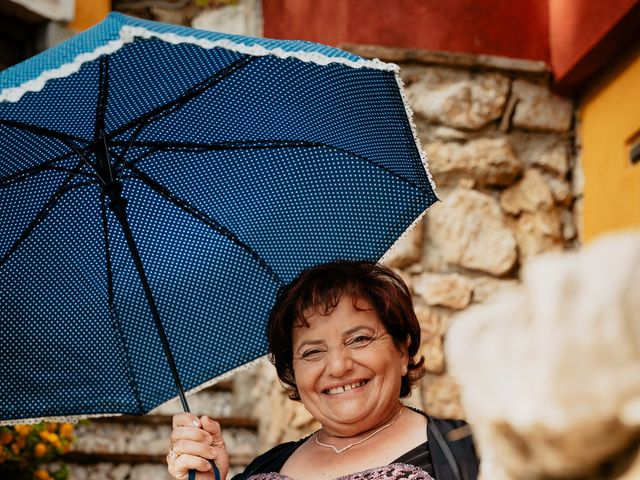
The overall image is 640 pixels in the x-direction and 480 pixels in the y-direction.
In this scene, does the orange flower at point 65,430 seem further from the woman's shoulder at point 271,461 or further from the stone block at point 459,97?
the stone block at point 459,97

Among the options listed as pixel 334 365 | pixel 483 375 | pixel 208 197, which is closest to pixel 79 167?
pixel 208 197

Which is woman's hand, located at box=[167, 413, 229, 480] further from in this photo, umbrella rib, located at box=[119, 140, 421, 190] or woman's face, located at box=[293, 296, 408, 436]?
umbrella rib, located at box=[119, 140, 421, 190]

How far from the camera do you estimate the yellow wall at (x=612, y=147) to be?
3.71 m

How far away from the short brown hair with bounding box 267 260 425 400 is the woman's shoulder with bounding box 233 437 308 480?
0.23 metres

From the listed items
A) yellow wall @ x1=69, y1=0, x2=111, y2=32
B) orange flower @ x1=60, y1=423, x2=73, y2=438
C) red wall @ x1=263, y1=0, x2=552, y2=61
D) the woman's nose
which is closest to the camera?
the woman's nose

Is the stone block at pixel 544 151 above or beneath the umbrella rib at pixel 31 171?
above

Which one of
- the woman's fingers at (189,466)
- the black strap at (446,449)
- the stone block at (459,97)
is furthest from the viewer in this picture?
the stone block at (459,97)

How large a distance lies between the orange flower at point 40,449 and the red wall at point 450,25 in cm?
233

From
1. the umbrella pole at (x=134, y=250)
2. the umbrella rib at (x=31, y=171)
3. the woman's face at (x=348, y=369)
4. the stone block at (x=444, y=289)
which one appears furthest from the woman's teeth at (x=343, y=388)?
the stone block at (x=444, y=289)

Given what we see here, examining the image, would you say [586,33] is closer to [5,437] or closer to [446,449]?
[446,449]

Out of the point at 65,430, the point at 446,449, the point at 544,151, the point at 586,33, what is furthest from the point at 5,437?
the point at 586,33

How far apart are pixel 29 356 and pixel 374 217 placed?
3.66 ft

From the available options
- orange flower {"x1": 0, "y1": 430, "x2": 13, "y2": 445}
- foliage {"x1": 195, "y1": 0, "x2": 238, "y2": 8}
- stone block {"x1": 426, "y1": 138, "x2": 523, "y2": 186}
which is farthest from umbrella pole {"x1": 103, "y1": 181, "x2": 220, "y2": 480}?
foliage {"x1": 195, "y1": 0, "x2": 238, "y2": 8}

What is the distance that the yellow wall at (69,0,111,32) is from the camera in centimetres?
609
